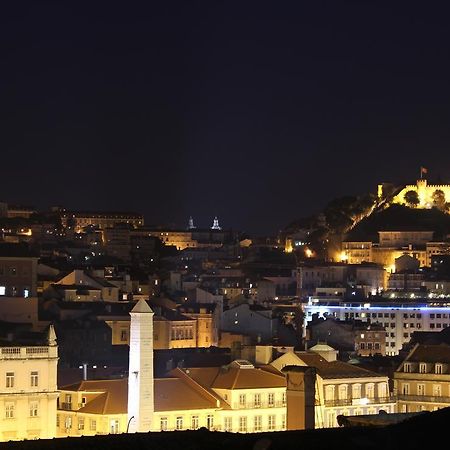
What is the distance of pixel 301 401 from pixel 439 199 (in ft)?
435

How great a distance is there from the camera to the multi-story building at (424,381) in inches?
1957

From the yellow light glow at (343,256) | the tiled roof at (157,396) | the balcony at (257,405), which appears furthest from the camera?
the yellow light glow at (343,256)

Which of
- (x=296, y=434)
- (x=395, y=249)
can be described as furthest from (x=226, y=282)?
(x=296, y=434)

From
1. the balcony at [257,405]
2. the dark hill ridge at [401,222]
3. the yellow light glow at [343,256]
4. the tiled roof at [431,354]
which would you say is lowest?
the balcony at [257,405]

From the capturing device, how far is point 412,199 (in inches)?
6590

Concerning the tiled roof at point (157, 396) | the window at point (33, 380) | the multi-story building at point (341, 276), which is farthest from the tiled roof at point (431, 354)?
the multi-story building at point (341, 276)

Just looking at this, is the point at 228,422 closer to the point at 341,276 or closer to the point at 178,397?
the point at 178,397

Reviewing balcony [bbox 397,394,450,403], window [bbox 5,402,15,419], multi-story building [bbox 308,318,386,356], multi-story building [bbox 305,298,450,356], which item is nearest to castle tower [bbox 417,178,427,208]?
multi-story building [bbox 305,298,450,356]

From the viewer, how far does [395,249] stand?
5920 inches

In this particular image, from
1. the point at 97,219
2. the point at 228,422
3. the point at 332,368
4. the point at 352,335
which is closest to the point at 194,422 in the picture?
the point at 228,422

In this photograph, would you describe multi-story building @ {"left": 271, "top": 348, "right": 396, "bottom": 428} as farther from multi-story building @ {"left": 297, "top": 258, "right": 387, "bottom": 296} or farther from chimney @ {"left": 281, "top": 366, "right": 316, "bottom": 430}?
multi-story building @ {"left": 297, "top": 258, "right": 387, "bottom": 296}

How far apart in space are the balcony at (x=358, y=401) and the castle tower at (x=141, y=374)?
24.5 ft

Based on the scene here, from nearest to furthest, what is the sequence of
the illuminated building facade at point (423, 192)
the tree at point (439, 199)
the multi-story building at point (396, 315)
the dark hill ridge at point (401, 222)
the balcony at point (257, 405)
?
the balcony at point (257, 405) → the multi-story building at point (396, 315) → the dark hill ridge at point (401, 222) → the tree at point (439, 199) → the illuminated building facade at point (423, 192)

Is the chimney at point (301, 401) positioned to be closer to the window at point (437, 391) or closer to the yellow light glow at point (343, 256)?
the window at point (437, 391)
